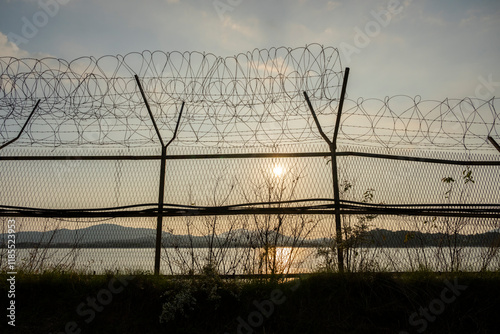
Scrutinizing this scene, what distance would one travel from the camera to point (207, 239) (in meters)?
5.04

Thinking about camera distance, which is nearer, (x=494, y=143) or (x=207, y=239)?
(x=207, y=239)

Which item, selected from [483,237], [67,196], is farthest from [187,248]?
[483,237]

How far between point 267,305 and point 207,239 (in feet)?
4.23

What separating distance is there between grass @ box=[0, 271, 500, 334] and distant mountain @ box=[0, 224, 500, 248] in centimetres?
52

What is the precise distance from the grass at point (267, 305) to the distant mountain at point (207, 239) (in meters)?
0.52

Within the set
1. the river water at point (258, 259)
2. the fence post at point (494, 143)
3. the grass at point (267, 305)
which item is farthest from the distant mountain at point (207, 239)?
the fence post at point (494, 143)

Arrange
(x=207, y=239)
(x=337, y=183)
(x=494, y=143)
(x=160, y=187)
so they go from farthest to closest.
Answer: (x=494, y=143) < (x=160, y=187) < (x=337, y=183) < (x=207, y=239)

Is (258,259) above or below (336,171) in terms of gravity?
below

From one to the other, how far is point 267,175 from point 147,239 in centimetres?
207

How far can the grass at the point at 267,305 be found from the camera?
409cm

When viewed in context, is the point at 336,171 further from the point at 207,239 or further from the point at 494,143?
the point at 494,143

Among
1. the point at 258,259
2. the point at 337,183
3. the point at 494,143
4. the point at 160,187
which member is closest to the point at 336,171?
the point at 337,183

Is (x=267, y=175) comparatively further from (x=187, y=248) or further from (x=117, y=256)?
(x=117, y=256)

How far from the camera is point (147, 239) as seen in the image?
5.35 m
